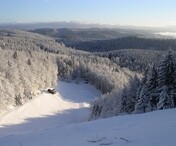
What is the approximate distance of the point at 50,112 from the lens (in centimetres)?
8250

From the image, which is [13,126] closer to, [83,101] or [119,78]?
[83,101]

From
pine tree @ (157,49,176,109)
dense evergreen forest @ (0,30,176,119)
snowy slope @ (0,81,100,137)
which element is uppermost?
pine tree @ (157,49,176,109)

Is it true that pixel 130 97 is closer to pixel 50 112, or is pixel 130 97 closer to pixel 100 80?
pixel 50 112

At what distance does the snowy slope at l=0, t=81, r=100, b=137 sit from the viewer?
65700 millimetres

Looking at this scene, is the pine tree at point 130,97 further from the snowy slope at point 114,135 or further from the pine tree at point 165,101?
the snowy slope at point 114,135

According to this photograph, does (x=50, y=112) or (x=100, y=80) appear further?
(x=100, y=80)

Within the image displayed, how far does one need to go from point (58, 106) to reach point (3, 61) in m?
17.7

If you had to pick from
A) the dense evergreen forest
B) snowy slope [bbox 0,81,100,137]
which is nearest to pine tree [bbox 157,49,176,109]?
the dense evergreen forest

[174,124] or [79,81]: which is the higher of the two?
[174,124]

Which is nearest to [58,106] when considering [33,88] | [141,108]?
[33,88]

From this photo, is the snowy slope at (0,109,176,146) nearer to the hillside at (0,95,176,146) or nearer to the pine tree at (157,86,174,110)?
the hillside at (0,95,176,146)

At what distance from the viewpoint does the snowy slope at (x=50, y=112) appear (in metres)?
65.7

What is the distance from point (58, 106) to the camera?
306ft

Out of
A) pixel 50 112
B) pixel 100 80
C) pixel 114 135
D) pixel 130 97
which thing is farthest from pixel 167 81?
pixel 100 80
